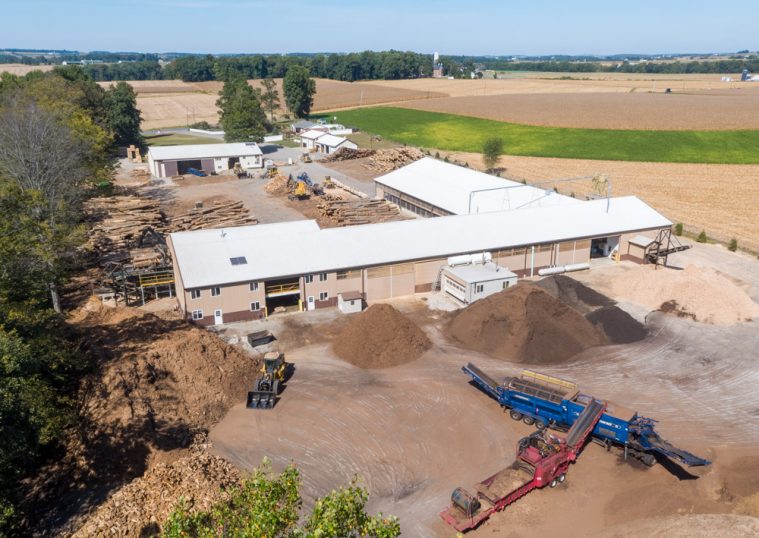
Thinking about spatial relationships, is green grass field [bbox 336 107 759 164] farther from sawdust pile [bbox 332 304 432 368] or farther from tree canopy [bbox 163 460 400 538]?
tree canopy [bbox 163 460 400 538]

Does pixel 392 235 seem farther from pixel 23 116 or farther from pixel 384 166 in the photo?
pixel 384 166

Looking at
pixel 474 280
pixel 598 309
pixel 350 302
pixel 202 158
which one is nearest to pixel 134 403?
pixel 350 302

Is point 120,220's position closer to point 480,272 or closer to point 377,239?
point 377,239

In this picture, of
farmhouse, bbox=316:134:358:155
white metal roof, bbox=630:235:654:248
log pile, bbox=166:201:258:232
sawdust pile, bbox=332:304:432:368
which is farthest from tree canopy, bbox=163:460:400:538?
farmhouse, bbox=316:134:358:155

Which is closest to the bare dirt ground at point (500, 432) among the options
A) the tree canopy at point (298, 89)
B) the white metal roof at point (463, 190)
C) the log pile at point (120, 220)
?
the white metal roof at point (463, 190)

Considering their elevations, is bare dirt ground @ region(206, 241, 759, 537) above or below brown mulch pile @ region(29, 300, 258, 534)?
below
